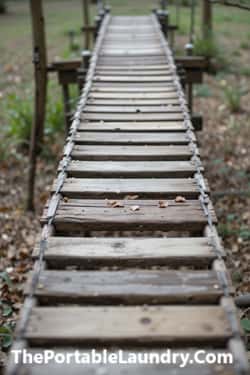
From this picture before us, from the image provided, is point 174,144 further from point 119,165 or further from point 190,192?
point 190,192

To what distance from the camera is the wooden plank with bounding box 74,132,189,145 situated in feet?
13.0

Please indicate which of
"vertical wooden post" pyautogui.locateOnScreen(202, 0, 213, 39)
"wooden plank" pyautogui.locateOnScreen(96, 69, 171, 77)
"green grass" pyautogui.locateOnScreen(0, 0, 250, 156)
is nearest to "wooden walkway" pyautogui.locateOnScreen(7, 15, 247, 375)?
"wooden plank" pyautogui.locateOnScreen(96, 69, 171, 77)

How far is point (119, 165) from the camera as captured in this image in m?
3.58

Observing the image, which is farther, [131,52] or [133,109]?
[131,52]

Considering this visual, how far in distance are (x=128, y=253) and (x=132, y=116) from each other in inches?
90.8

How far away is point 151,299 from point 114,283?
21 centimetres

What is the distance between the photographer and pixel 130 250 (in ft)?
8.32

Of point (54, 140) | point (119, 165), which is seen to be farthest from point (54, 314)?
point (54, 140)

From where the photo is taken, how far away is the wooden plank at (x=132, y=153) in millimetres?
3721

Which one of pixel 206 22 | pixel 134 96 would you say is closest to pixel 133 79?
pixel 134 96

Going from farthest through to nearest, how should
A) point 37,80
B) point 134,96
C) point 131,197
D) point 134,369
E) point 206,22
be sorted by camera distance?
1. point 206,22
2. point 37,80
3. point 134,96
4. point 131,197
5. point 134,369

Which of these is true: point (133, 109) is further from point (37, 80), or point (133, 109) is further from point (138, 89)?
point (37, 80)

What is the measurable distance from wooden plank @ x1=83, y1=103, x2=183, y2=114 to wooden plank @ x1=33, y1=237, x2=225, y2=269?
89.3 inches

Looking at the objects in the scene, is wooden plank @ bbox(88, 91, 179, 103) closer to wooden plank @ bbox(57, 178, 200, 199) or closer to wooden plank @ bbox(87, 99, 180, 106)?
wooden plank @ bbox(87, 99, 180, 106)
